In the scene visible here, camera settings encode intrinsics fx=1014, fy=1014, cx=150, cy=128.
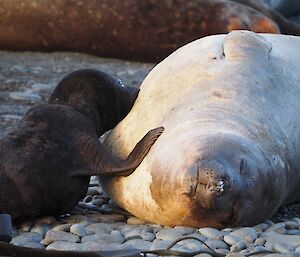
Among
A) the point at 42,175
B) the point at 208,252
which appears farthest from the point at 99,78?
the point at 208,252

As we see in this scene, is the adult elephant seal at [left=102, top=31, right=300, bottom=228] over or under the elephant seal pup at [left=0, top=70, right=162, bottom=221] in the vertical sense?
over

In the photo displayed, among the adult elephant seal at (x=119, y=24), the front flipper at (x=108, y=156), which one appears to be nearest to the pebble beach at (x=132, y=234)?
the front flipper at (x=108, y=156)

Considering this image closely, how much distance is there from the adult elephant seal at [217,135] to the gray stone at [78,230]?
193mm

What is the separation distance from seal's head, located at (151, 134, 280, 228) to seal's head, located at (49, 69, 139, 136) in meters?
0.65

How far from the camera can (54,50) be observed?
759 centimetres

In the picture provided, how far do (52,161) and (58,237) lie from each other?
336 millimetres

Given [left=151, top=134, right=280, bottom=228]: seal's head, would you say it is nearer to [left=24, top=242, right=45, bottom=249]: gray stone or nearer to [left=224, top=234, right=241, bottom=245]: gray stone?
[left=224, top=234, right=241, bottom=245]: gray stone

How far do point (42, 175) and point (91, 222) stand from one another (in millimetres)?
226

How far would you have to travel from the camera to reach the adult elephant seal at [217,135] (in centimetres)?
303

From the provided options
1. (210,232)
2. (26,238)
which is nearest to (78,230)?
(26,238)

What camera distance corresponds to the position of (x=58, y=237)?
314 cm

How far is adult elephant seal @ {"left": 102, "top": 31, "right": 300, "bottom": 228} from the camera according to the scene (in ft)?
9.95

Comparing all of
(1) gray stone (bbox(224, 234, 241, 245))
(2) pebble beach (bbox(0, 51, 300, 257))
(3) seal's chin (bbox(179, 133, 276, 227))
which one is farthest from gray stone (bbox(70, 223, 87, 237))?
(1) gray stone (bbox(224, 234, 241, 245))

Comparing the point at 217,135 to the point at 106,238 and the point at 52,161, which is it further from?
the point at 52,161
